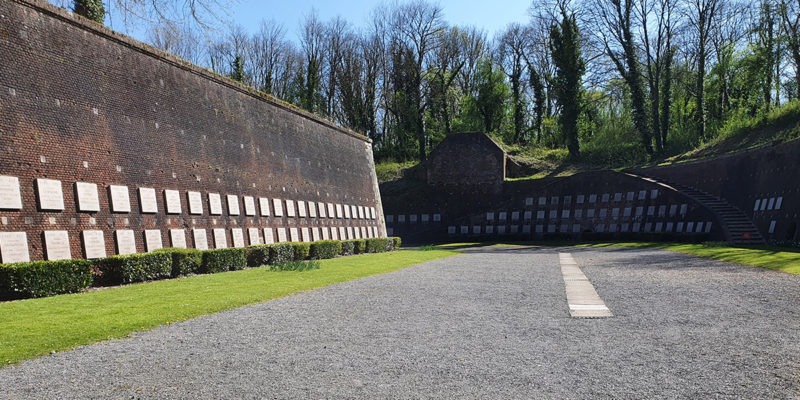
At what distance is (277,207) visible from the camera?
77.0 ft

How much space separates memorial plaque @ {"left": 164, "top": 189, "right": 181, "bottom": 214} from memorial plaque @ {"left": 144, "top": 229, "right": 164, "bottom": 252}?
0.99 meters

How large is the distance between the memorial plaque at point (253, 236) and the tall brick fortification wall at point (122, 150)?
0.04 m

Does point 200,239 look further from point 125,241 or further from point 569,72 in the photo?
point 569,72

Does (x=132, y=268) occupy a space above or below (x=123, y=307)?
above

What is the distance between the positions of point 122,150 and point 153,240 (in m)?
2.72

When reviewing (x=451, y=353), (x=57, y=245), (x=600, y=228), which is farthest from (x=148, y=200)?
(x=600, y=228)

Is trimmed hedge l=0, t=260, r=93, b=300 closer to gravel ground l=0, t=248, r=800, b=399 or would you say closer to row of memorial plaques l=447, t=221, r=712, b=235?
gravel ground l=0, t=248, r=800, b=399

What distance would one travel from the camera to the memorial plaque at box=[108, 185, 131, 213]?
14.5 metres

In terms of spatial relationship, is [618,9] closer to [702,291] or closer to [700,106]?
[700,106]

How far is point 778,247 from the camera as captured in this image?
21.4 m

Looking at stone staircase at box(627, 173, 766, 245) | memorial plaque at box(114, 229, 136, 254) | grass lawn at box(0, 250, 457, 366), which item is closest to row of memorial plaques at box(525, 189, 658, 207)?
stone staircase at box(627, 173, 766, 245)

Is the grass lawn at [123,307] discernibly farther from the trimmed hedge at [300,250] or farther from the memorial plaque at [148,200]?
the trimmed hedge at [300,250]

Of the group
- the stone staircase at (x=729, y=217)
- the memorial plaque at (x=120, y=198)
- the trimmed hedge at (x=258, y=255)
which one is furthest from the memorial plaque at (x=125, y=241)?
the stone staircase at (x=729, y=217)

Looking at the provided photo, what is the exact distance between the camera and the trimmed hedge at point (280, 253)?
63.8 ft
